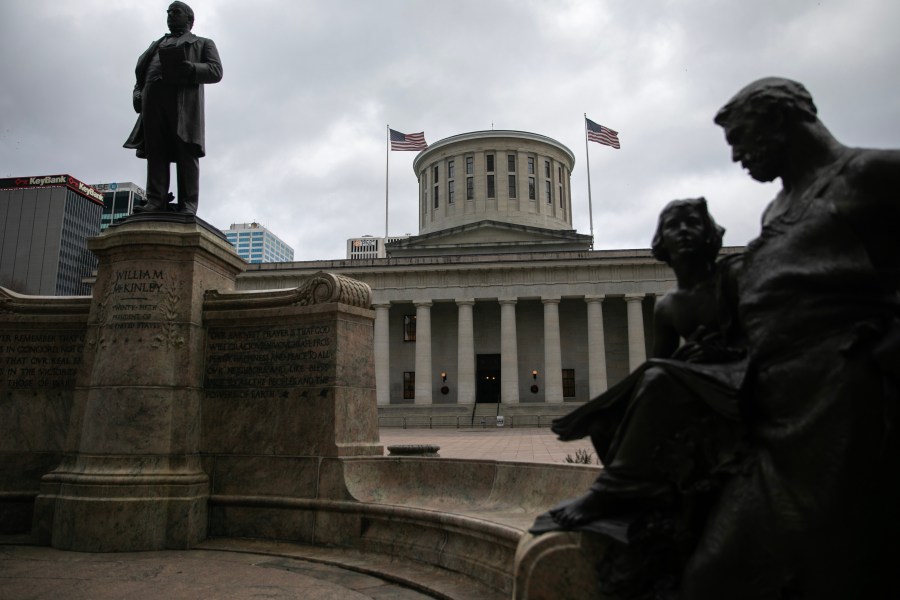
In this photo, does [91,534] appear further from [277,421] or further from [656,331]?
[656,331]

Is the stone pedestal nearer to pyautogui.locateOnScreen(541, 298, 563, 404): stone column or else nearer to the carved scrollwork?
the carved scrollwork

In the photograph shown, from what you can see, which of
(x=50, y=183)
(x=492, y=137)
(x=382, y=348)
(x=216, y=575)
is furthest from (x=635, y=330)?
(x=50, y=183)

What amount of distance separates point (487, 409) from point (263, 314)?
140 feet

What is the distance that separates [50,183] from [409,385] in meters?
82.9

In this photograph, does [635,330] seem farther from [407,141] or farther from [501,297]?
[407,141]

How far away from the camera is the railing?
45281 mm

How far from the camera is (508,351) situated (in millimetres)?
51281

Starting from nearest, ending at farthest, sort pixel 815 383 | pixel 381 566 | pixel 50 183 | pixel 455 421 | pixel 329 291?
pixel 815 383 → pixel 381 566 → pixel 329 291 → pixel 455 421 → pixel 50 183

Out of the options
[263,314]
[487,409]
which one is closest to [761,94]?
[263,314]

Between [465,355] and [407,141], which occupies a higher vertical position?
[407,141]

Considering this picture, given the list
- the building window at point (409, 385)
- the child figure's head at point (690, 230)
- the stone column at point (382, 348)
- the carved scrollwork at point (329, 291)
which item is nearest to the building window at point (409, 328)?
the building window at point (409, 385)

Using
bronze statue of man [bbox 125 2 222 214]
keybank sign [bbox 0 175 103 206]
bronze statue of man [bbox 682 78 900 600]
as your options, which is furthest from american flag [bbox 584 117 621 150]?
keybank sign [bbox 0 175 103 206]

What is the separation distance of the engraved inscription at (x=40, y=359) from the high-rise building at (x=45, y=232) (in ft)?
331

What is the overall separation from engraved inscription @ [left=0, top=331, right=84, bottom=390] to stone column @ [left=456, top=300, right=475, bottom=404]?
43024mm
